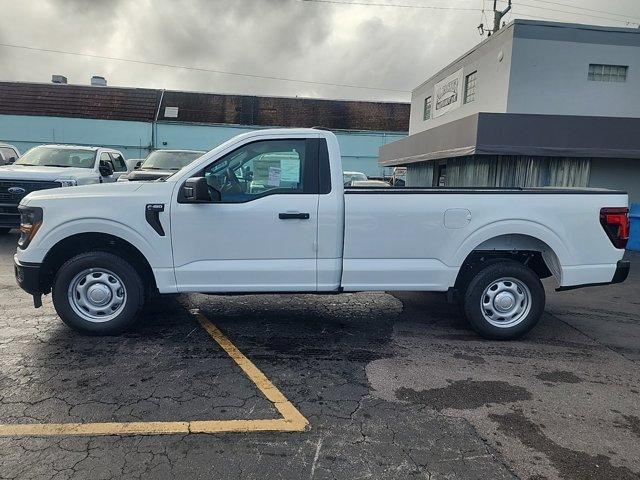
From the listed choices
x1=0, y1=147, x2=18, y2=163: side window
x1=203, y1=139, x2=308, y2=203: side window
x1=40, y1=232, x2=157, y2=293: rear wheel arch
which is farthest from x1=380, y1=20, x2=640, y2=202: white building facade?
x1=0, y1=147, x2=18, y2=163: side window

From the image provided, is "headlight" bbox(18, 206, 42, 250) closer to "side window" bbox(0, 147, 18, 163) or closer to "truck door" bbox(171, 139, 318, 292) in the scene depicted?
Answer: "truck door" bbox(171, 139, 318, 292)

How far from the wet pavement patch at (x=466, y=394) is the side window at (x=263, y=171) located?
Answer: 6.99 ft

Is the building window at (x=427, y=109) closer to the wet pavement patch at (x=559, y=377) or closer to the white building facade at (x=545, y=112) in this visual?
the white building facade at (x=545, y=112)

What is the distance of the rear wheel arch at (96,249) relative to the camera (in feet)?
15.4

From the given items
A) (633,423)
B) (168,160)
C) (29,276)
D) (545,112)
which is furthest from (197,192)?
(545,112)

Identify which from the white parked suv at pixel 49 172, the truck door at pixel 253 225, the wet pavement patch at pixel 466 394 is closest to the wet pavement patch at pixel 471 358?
the wet pavement patch at pixel 466 394

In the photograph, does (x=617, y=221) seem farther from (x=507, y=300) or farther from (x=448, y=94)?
(x=448, y=94)

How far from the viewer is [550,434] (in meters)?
3.24

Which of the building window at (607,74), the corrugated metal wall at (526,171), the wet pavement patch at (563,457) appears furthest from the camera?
the building window at (607,74)

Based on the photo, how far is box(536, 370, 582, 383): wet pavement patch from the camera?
4.12 m

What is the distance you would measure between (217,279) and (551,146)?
1064cm

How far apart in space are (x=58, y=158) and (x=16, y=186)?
1785 mm

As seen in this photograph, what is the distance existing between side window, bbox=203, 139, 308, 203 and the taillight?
9.81 ft

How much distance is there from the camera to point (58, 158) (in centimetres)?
1102
